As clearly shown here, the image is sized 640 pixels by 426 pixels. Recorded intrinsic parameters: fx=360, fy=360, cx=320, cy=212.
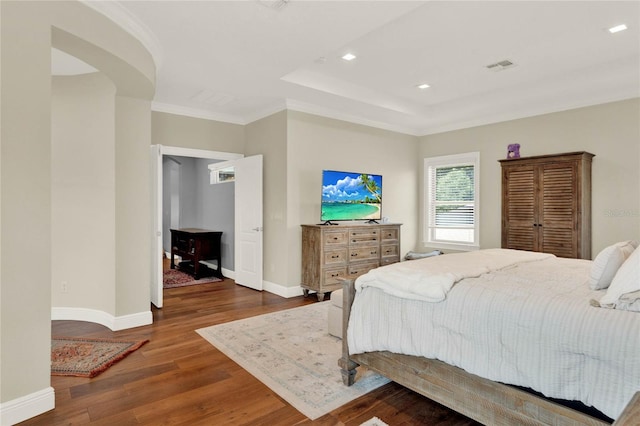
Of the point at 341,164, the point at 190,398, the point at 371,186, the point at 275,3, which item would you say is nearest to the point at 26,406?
the point at 190,398

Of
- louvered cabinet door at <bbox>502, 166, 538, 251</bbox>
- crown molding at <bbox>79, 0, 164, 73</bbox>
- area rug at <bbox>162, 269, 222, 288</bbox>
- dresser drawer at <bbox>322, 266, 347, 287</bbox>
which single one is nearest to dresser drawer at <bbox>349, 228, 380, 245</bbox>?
dresser drawer at <bbox>322, 266, 347, 287</bbox>

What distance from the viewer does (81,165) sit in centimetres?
387

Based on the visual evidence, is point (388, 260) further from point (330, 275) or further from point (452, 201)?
point (452, 201)

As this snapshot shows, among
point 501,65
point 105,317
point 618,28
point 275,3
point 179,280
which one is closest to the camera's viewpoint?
point 275,3

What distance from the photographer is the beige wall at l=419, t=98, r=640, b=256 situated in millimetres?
4406

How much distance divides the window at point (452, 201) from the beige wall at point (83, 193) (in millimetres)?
5098

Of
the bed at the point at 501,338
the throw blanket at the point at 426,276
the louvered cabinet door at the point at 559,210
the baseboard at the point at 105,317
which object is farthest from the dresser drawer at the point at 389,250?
the baseboard at the point at 105,317

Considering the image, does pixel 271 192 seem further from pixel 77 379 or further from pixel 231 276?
pixel 77 379

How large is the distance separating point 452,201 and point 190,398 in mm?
5291

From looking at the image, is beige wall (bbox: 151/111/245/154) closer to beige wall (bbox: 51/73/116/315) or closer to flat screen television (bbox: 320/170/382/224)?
beige wall (bbox: 51/73/116/315)

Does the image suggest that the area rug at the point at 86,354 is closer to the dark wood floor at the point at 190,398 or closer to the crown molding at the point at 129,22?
the dark wood floor at the point at 190,398

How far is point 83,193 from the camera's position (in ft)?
12.8

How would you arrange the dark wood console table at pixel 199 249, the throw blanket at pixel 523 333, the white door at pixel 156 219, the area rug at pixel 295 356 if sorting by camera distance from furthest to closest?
the dark wood console table at pixel 199 249 → the white door at pixel 156 219 → the area rug at pixel 295 356 → the throw blanket at pixel 523 333

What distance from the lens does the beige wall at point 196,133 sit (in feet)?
16.4
